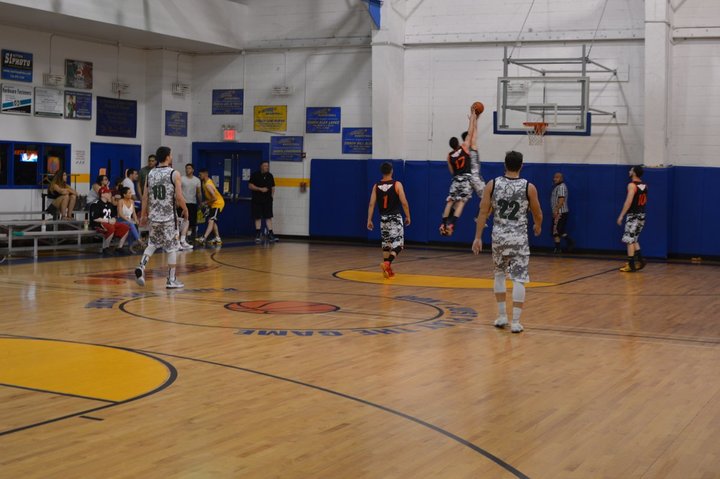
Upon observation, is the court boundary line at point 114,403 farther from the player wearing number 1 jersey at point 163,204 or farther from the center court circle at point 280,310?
the player wearing number 1 jersey at point 163,204

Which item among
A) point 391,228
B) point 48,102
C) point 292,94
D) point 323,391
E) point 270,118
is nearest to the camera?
point 323,391

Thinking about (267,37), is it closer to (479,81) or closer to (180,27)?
(180,27)

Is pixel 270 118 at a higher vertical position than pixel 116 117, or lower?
higher

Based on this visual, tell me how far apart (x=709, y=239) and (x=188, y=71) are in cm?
1371

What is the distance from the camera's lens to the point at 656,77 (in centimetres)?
2034

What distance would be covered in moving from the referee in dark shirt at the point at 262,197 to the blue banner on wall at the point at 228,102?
2634mm

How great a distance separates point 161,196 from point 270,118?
39.0 ft

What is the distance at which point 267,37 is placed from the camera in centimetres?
2506

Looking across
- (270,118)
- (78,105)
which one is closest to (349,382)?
(78,105)

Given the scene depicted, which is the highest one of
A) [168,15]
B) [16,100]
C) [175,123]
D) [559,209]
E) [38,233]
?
[168,15]

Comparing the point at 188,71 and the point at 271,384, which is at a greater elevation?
the point at 188,71

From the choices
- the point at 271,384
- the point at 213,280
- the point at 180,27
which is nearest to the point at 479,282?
the point at 213,280

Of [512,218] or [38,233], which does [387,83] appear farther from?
[512,218]

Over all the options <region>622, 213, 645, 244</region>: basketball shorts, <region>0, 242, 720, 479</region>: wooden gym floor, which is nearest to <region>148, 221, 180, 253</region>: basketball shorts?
<region>0, 242, 720, 479</region>: wooden gym floor
